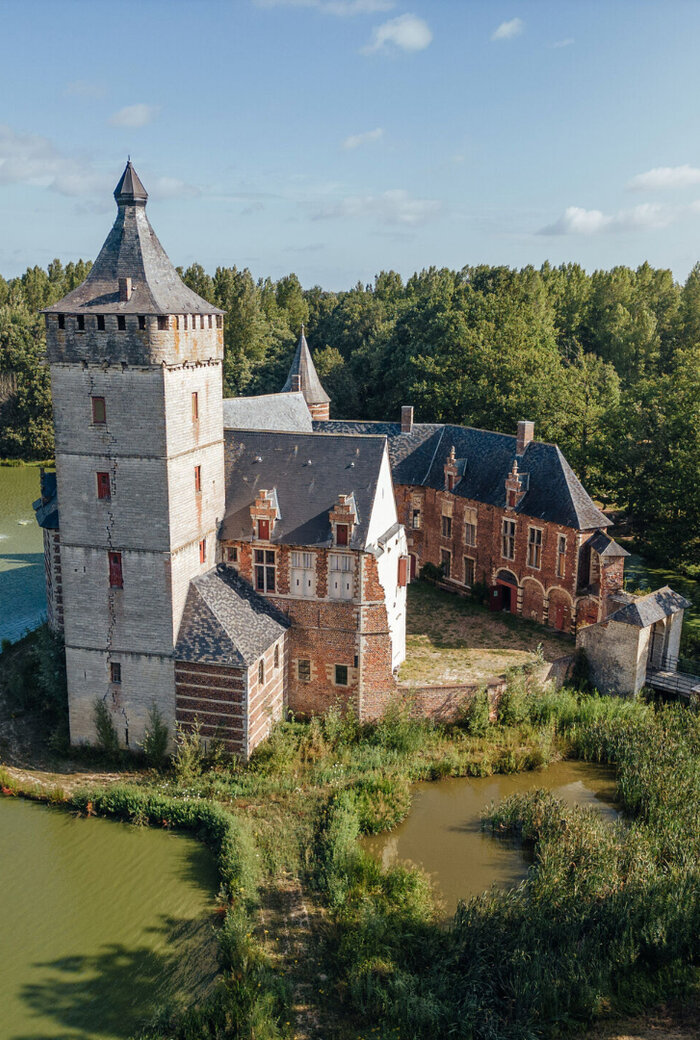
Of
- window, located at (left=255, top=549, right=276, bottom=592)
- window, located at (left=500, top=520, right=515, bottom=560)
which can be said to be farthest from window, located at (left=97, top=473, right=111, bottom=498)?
window, located at (left=500, top=520, right=515, bottom=560)

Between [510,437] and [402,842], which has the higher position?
[510,437]

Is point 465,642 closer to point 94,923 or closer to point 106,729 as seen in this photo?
point 106,729

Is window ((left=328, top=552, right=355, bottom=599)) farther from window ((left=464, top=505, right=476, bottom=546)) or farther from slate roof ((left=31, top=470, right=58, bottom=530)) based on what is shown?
window ((left=464, top=505, right=476, bottom=546))

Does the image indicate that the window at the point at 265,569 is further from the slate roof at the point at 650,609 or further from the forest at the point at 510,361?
the forest at the point at 510,361

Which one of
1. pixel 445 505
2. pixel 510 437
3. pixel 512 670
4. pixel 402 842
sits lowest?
pixel 402 842

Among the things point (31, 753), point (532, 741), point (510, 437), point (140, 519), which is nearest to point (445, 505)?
point (510, 437)

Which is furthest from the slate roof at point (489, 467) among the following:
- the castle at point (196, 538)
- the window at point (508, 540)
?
the window at point (508, 540)

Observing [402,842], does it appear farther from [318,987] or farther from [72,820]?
[72,820]

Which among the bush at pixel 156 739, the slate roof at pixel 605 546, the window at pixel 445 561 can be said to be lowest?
the bush at pixel 156 739
